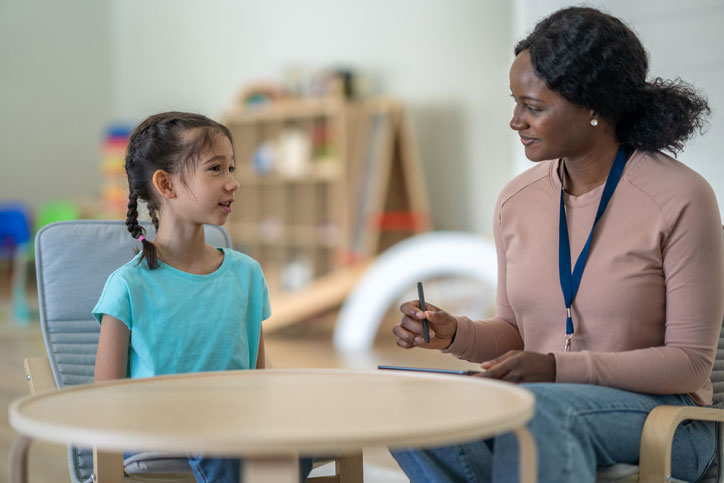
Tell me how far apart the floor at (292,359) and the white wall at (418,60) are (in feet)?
3.62

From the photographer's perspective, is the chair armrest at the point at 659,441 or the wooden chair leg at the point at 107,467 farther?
the wooden chair leg at the point at 107,467

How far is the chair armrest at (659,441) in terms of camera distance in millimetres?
1358

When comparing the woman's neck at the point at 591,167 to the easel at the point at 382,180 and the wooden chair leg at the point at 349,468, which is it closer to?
the wooden chair leg at the point at 349,468

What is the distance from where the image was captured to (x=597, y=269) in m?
1.54

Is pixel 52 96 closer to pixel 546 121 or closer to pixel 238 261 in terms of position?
pixel 238 261

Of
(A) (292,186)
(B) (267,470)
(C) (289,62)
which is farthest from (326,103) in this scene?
(B) (267,470)

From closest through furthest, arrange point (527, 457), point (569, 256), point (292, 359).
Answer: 1. point (527, 457)
2. point (569, 256)
3. point (292, 359)

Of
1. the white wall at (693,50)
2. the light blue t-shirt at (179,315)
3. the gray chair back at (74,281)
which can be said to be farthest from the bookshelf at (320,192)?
the light blue t-shirt at (179,315)

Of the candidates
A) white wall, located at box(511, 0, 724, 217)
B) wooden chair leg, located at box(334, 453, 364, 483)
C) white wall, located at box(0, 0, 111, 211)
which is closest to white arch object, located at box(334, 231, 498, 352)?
white wall, located at box(511, 0, 724, 217)

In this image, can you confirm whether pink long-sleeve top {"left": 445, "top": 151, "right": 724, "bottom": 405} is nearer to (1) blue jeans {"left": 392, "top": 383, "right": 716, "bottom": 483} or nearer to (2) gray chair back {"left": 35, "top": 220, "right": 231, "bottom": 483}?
(1) blue jeans {"left": 392, "top": 383, "right": 716, "bottom": 483}

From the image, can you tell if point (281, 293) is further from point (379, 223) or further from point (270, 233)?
point (379, 223)

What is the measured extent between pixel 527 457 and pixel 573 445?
0.17 meters

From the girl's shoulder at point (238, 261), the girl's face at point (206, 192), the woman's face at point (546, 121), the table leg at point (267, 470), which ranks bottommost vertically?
the table leg at point (267, 470)

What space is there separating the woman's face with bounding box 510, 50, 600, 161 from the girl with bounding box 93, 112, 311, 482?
56 centimetres
